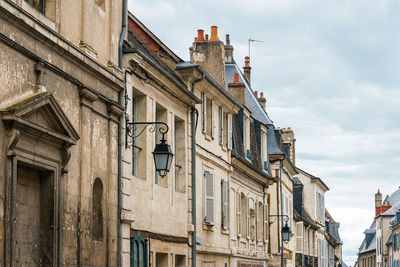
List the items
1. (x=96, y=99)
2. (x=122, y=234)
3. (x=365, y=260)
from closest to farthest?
1. (x=96, y=99)
2. (x=122, y=234)
3. (x=365, y=260)

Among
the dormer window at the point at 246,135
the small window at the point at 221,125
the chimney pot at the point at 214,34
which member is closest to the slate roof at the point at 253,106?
the dormer window at the point at 246,135

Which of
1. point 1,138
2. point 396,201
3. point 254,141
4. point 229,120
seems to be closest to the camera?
point 1,138

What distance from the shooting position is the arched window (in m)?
14.1

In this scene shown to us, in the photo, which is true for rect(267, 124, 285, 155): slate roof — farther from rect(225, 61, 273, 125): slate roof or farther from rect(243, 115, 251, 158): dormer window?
rect(243, 115, 251, 158): dormer window

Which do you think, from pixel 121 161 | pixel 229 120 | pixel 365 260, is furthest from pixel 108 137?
pixel 365 260

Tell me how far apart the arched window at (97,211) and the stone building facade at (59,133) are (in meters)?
0.02

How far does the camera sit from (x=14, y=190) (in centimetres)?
1093

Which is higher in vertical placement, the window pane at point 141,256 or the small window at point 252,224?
the small window at point 252,224

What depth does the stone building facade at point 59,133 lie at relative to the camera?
1092cm

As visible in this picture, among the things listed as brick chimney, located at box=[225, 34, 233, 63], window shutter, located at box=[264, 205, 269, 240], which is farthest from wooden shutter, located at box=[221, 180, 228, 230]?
brick chimney, located at box=[225, 34, 233, 63]

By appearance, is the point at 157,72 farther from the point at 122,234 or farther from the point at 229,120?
the point at 229,120

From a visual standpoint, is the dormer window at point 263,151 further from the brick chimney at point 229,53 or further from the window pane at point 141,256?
the window pane at point 141,256

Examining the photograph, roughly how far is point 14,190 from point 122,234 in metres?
4.51

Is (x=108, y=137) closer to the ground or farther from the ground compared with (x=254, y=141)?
closer to the ground
